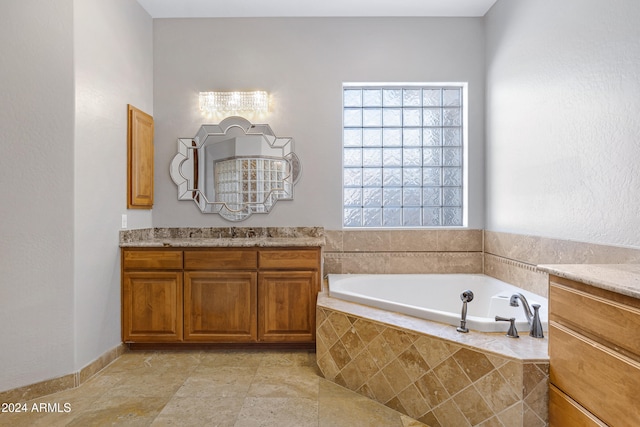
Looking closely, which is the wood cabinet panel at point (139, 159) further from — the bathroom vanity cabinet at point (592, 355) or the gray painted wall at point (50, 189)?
the bathroom vanity cabinet at point (592, 355)

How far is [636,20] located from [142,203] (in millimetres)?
3369

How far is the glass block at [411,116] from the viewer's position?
11.4 feet

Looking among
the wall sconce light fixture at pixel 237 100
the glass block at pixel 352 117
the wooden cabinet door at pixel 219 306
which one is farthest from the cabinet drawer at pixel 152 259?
the glass block at pixel 352 117

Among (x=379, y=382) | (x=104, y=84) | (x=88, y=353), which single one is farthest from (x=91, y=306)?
(x=379, y=382)

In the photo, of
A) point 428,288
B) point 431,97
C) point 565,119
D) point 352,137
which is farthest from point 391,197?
point 565,119

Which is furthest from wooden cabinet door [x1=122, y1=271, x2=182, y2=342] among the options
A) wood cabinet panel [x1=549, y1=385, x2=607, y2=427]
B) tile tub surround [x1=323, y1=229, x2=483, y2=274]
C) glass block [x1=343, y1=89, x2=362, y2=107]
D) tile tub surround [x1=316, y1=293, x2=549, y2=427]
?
wood cabinet panel [x1=549, y1=385, x2=607, y2=427]

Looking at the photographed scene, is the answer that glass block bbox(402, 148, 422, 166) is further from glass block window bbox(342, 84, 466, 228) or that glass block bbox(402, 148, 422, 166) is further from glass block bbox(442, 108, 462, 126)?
glass block bbox(442, 108, 462, 126)

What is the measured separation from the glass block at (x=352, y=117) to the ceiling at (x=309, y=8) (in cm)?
82

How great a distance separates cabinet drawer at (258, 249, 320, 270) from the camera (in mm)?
2770

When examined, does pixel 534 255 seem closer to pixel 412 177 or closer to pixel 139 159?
pixel 412 177

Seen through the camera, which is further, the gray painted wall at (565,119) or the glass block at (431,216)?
the glass block at (431,216)

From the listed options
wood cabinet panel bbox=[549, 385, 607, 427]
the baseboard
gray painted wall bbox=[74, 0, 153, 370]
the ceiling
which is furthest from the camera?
the ceiling

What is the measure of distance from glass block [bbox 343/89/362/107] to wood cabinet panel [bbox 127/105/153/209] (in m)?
1.77

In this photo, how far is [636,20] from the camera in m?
1.74
